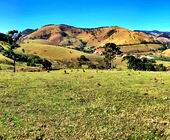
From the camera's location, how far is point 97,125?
84.9ft

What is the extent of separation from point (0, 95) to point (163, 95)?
15.2 metres

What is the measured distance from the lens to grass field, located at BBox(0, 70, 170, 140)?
24359 mm

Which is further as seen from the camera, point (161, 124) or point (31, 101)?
point (31, 101)

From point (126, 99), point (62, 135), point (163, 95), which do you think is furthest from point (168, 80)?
point (62, 135)

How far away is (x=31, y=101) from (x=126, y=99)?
839 centimetres

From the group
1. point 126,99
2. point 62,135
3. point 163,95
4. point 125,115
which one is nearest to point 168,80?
point 163,95

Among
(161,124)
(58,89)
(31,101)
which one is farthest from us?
(58,89)

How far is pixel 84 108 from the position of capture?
30.8 meters

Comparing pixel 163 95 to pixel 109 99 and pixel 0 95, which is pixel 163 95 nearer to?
pixel 109 99

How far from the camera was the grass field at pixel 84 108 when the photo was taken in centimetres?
2436

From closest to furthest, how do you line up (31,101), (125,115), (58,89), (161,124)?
(161,124), (125,115), (31,101), (58,89)

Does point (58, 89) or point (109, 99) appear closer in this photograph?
point (109, 99)

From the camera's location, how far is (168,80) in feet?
153

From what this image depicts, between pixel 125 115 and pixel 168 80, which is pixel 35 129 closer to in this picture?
pixel 125 115
